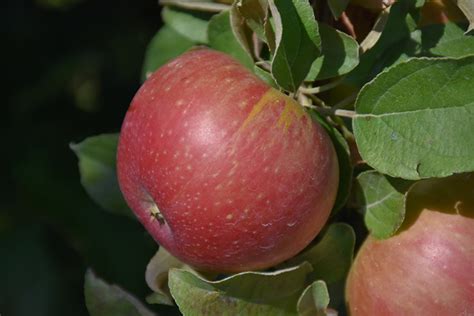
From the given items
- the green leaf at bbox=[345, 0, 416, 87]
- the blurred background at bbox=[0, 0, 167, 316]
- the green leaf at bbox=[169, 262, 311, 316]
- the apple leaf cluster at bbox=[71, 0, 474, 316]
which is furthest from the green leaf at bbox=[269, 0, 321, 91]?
the blurred background at bbox=[0, 0, 167, 316]

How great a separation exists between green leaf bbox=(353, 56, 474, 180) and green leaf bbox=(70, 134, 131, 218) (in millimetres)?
440

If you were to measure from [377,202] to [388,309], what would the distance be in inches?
5.0

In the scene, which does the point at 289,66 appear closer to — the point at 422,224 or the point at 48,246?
the point at 422,224

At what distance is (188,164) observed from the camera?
1.05 metres

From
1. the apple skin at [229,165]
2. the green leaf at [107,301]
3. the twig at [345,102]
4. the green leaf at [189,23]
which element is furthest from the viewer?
the green leaf at [189,23]

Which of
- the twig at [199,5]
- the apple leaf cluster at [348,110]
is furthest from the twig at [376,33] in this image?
the twig at [199,5]

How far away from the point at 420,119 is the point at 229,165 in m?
0.22

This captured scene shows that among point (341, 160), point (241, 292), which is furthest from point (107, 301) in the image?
point (341, 160)

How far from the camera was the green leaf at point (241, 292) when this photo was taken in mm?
1067

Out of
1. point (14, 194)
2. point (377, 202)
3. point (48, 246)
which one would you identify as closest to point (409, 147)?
point (377, 202)

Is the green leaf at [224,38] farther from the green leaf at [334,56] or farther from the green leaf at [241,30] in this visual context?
the green leaf at [334,56]

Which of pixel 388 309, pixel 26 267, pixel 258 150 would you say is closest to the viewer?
pixel 258 150

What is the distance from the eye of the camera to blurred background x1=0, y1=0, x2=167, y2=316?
188 cm

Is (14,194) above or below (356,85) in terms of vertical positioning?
below
